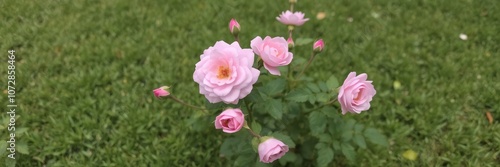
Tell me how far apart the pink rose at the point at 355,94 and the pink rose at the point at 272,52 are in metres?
0.23

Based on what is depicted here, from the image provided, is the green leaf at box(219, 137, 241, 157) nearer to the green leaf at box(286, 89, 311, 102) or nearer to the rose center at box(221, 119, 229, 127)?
the green leaf at box(286, 89, 311, 102)

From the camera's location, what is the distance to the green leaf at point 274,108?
5.50 feet

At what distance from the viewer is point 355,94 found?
1462 millimetres

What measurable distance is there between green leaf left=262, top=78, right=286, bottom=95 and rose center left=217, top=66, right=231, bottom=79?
0.43 m

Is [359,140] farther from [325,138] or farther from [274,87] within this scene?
[274,87]

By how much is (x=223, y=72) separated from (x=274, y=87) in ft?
1.50

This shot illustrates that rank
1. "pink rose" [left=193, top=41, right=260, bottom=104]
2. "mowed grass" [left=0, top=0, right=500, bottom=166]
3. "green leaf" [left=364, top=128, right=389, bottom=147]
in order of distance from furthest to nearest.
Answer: "mowed grass" [left=0, top=0, right=500, bottom=166] < "green leaf" [left=364, top=128, right=389, bottom=147] < "pink rose" [left=193, top=41, right=260, bottom=104]

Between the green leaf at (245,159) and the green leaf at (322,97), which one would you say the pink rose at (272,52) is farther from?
the green leaf at (245,159)

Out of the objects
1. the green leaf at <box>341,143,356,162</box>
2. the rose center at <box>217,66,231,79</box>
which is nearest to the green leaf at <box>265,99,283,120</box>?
the rose center at <box>217,66,231,79</box>

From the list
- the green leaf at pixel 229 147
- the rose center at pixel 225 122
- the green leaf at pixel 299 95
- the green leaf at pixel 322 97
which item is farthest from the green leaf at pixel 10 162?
the green leaf at pixel 322 97

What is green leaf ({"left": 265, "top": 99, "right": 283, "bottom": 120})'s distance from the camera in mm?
1677

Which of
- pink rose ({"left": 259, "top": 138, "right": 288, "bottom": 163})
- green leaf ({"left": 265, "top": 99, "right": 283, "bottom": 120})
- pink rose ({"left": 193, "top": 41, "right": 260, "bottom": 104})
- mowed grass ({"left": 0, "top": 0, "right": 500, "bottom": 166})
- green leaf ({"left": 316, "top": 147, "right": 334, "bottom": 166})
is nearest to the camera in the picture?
pink rose ({"left": 193, "top": 41, "right": 260, "bottom": 104})

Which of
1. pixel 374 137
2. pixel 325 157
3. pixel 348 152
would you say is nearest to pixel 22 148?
pixel 325 157

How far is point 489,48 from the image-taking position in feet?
10.1
